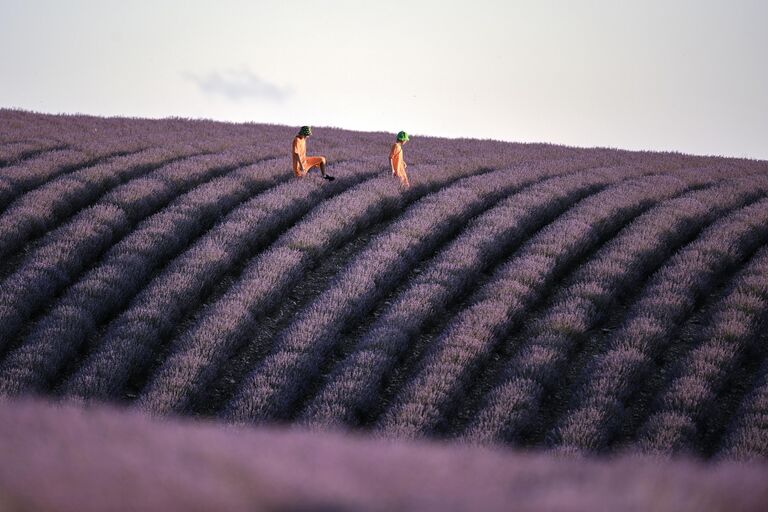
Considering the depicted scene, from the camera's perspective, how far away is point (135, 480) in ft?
6.25

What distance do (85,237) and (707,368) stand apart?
7.68 metres

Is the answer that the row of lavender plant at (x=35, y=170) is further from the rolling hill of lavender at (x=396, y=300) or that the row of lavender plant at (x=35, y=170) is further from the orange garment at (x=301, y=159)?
the orange garment at (x=301, y=159)

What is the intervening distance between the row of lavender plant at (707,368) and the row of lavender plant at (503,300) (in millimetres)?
1804

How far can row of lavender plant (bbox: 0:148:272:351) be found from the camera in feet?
31.3

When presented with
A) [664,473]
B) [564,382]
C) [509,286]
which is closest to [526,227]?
[509,286]

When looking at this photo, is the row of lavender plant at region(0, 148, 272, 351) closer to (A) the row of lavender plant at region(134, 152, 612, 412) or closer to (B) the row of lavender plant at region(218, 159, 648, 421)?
(A) the row of lavender plant at region(134, 152, 612, 412)

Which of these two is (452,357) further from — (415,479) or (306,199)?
(415,479)

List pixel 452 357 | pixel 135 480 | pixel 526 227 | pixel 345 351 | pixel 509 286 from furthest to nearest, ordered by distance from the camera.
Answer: pixel 526 227 → pixel 509 286 → pixel 345 351 → pixel 452 357 → pixel 135 480

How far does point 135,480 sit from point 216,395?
6.67 meters

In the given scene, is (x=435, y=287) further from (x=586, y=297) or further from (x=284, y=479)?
(x=284, y=479)

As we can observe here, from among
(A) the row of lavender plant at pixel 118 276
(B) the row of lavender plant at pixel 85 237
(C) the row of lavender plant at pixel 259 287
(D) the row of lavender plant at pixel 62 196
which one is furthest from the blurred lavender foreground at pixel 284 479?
(D) the row of lavender plant at pixel 62 196

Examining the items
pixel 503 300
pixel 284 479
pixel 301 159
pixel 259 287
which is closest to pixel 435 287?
pixel 503 300

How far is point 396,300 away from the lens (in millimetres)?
9945

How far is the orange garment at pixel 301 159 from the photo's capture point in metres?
13.5
